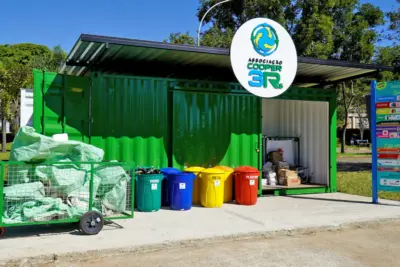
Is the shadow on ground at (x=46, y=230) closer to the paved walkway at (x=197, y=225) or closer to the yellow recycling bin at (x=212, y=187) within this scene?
the paved walkway at (x=197, y=225)

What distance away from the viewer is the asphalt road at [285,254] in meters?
5.18

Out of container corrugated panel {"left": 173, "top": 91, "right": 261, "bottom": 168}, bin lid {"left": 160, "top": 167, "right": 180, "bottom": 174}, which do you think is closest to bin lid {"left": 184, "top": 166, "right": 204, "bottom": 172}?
bin lid {"left": 160, "top": 167, "right": 180, "bottom": 174}

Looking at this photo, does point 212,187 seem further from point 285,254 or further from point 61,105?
point 61,105

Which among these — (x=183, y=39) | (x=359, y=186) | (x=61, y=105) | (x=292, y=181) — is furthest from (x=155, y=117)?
(x=183, y=39)

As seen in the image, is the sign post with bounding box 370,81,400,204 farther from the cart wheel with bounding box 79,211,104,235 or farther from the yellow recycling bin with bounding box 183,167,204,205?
the cart wheel with bounding box 79,211,104,235

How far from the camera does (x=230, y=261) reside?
5254 mm

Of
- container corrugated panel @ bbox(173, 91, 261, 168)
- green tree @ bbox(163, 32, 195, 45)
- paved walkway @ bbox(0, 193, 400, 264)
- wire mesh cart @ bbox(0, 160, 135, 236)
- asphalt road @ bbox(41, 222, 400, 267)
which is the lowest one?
asphalt road @ bbox(41, 222, 400, 267)

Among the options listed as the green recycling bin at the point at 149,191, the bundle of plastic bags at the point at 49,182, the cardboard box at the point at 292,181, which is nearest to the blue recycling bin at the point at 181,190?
the green recycling bin at the point at 149,191

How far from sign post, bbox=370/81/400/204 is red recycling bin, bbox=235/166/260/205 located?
3.08 meters

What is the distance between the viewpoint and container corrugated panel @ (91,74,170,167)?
28.9ft

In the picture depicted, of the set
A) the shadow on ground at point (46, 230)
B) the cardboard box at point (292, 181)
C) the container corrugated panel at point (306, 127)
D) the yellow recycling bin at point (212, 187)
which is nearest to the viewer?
the shadow on ground at point (46, 230)

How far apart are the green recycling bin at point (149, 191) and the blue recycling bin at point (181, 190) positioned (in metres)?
0.32

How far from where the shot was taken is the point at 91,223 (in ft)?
20.4

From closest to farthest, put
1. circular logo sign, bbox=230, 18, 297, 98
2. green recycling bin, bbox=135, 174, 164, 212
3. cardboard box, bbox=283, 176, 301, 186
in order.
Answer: green recycling bin, bbox=135, 174, 164, 212
circular logo sign, bbox=230, 18, 297, 98
cardboard box, bbox=283, 176, 301, 186
